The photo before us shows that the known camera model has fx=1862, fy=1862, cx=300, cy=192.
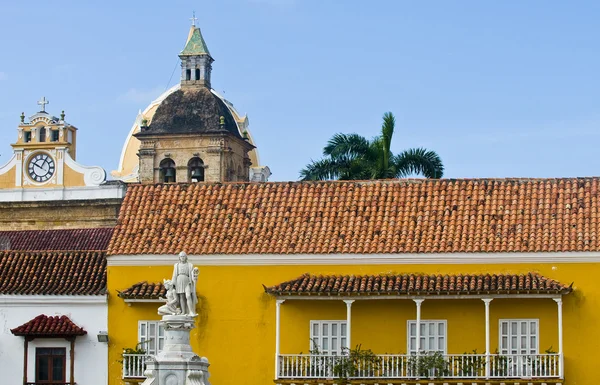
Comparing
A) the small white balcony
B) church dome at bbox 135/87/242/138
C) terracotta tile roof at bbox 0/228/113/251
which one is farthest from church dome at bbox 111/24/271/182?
the small white balcony

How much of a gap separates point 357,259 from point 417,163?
11232mm

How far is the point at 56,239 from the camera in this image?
6450cm

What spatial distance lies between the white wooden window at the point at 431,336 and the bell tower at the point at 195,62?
104ft

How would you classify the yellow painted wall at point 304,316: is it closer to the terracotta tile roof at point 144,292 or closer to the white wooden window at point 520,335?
the white wooden window at point 520,335

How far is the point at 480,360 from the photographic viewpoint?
4484cm

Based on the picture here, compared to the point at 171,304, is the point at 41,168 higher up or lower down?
higher up

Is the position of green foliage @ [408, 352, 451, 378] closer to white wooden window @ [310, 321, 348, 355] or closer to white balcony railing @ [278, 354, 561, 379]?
white balcony railing @ [278, 354, 561, 379]

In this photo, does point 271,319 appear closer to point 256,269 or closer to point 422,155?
point 256,269

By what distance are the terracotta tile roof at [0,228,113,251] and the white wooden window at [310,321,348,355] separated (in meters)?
16.8

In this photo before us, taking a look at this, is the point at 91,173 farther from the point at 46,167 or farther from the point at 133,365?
the point at 133,365

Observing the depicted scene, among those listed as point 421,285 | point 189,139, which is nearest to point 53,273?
point 421,285

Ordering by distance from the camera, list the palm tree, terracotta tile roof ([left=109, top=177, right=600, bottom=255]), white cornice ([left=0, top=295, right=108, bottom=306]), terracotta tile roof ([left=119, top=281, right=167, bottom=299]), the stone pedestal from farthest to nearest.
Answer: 1. the palm tree
2. white cornice ([left=0, top=295, right=108, bottom=306])
3. terracotta tile roof ([left=119, top=281, right=167, bottom=299])
4. terracotta tile roof ([left=109, top=177, right=600, bottom=255])
5. the stone pedestal

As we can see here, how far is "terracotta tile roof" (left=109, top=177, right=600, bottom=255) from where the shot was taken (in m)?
46.1

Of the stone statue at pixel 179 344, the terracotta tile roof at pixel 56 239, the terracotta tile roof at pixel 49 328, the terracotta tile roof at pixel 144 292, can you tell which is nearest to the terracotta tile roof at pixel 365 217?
the terracotta tile roof at pixel 144 292
